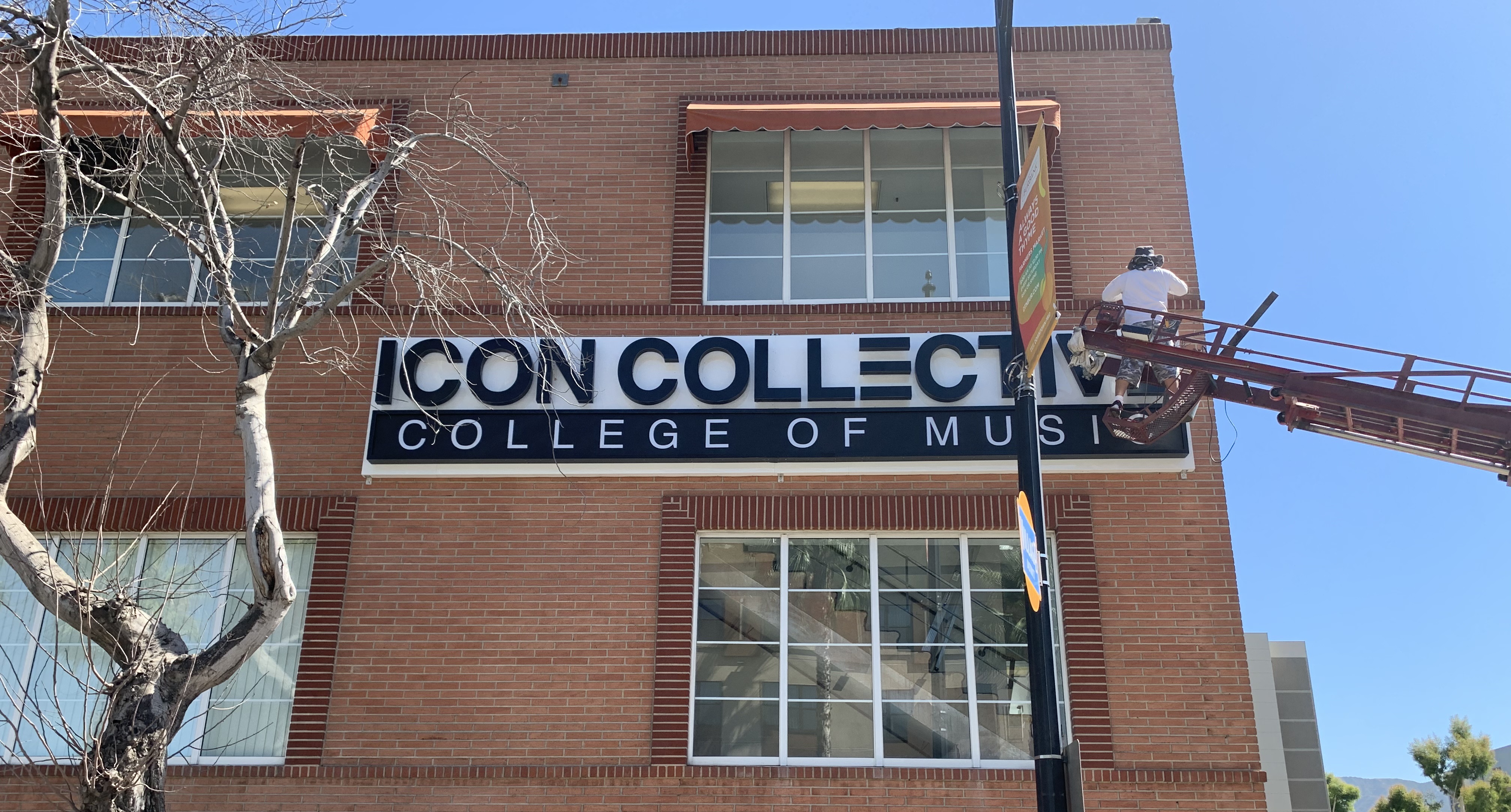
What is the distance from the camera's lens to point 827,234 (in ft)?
41.3

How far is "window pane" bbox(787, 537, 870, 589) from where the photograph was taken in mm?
11023

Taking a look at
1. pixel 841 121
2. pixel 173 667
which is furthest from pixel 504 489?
pixel 841 121

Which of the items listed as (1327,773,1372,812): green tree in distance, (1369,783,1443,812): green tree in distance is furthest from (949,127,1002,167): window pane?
(1327,773,1372,812): green tree in distance

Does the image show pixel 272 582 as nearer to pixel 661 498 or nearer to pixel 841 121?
pixel 661 498

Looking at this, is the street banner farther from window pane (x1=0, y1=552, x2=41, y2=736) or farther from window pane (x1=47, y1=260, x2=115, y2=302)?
window pane (x1=47, y1=260, x2=115, y2=302)

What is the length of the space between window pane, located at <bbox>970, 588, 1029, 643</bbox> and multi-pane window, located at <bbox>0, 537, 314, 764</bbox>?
6.20 metres

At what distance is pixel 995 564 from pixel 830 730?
217cm

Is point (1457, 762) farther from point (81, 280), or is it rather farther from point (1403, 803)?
point (81, 280)

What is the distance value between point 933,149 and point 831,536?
14.8ft

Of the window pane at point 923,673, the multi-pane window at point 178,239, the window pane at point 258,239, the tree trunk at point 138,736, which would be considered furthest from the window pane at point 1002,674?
the window pane at point 258,239

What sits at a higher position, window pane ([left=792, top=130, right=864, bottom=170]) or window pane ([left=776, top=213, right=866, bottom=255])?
window pane ([left=792, top=130, right=864, bottom=170])

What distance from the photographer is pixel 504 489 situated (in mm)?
11336

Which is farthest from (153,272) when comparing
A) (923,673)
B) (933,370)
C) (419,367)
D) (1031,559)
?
(1031,559)

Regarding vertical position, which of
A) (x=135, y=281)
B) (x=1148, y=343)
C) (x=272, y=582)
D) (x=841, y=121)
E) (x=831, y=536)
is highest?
(x=841, y=121)
